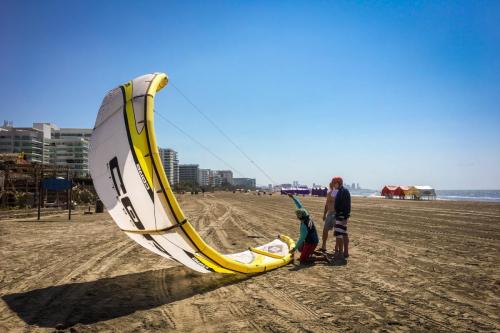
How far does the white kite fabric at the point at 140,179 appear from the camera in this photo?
436 centimetres

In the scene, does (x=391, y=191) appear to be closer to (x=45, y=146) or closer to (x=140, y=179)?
(x=140, y=179)

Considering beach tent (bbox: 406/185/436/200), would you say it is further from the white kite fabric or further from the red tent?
the white kite fabric

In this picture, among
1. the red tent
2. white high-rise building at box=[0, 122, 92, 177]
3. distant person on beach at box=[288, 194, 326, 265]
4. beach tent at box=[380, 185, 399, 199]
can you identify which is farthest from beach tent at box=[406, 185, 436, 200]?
white high-rise building at box=[0, 122, 92, 177]

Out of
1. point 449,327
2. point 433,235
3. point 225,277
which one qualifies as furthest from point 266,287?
point 433,235

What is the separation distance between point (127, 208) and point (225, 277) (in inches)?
97.4

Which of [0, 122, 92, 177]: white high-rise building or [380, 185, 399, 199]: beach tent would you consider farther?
[0, 122, 92, 177]: white high-rise building

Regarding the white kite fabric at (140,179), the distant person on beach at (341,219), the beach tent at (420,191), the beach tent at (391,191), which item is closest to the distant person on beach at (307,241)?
the distant person on beach at (341,219)

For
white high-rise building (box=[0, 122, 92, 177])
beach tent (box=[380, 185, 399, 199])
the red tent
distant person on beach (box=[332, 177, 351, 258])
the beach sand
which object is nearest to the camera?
the beach sand

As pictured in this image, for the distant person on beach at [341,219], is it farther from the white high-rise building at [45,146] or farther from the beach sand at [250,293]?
the white high-rise building at [45,146]

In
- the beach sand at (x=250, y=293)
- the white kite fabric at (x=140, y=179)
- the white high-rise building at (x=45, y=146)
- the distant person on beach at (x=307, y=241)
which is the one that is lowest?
the beach sand at (x=250, y=293)

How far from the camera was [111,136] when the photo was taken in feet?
15.9

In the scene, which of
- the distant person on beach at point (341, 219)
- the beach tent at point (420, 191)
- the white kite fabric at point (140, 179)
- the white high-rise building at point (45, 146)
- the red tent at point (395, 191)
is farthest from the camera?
the white high-rise building at point (45, 146)

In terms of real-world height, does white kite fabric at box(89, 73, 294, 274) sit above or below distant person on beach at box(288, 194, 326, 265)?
above

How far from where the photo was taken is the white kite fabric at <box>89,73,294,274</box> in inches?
171
